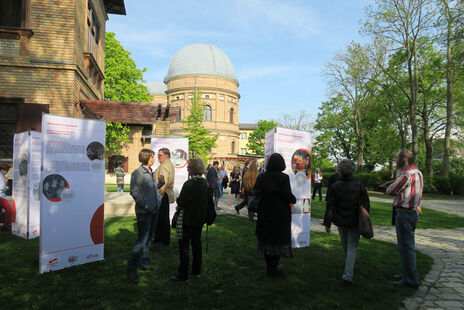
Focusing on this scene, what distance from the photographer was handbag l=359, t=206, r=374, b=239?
15.4 feet

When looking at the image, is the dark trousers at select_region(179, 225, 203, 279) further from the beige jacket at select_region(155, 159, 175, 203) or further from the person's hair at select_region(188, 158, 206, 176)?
the beige jacket at select_region(155, 159, 175, 203)

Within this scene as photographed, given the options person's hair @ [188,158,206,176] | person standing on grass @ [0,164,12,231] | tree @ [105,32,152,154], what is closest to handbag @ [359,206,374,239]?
person's hair @ [188,158,206,176]

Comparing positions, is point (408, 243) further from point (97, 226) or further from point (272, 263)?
point (97, 226)

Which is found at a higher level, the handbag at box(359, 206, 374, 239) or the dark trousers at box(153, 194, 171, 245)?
the handbag at box(359, 206, 374, 239)

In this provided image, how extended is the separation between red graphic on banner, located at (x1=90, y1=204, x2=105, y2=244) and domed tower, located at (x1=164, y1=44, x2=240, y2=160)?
51139 millimetres

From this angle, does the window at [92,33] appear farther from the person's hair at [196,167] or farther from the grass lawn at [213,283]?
the person's hair at [196,167]

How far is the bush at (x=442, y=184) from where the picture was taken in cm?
2545

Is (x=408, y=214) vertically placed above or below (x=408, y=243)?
above

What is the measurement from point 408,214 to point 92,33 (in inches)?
538

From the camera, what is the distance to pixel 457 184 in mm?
25312

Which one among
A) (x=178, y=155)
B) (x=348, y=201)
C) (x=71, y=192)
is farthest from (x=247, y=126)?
(x=348, y=201)

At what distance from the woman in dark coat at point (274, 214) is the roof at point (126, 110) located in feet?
25.8

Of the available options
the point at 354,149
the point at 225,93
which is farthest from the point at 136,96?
the point at 354,149

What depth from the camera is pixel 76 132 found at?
5.69 m
